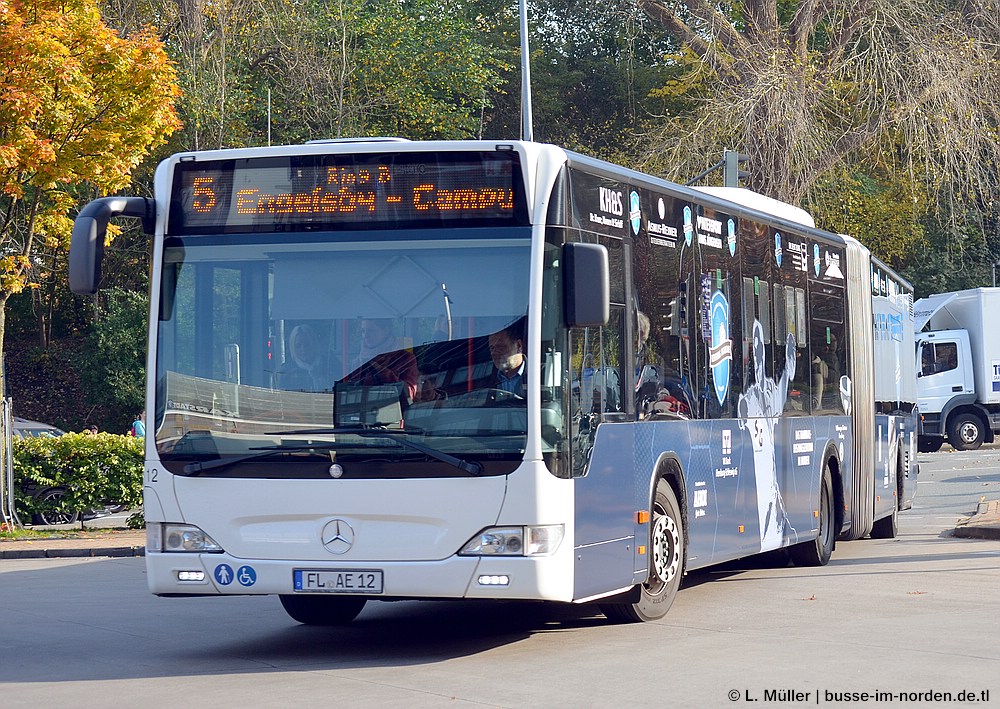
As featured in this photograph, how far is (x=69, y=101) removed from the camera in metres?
20.6

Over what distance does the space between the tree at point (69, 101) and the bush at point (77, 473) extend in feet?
6.64

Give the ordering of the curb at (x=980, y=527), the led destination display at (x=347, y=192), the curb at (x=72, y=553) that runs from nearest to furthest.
A: the led destination display at (x=347, y=192), the curb at (x=980, y=527), the curb at (x=72, y=553)

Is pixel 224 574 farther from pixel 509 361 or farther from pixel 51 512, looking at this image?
pixel 51 512

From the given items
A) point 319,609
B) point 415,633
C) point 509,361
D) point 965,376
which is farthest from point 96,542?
point 965,376

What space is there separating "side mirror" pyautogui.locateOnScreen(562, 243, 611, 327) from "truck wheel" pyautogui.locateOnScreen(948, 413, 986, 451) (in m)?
32.6

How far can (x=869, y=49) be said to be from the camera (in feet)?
88.2

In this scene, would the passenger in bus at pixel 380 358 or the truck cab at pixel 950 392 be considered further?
the truck cab at pixel 950 392

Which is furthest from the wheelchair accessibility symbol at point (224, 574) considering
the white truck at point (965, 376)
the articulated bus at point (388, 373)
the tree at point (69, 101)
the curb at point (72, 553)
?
the white truck at point (965, 376)

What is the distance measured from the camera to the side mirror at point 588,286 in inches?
356

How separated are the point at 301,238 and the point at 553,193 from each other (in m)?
1.55

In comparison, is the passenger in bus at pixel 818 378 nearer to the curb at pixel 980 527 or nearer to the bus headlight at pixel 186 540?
the curb at pixel 980 527

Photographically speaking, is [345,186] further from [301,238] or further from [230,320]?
[230,320]

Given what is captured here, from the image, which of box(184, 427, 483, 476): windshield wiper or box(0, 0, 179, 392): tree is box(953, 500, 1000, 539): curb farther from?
box(0, 0, 179, 392): tree

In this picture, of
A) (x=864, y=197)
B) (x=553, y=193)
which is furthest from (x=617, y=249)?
(x=864, y=197)
